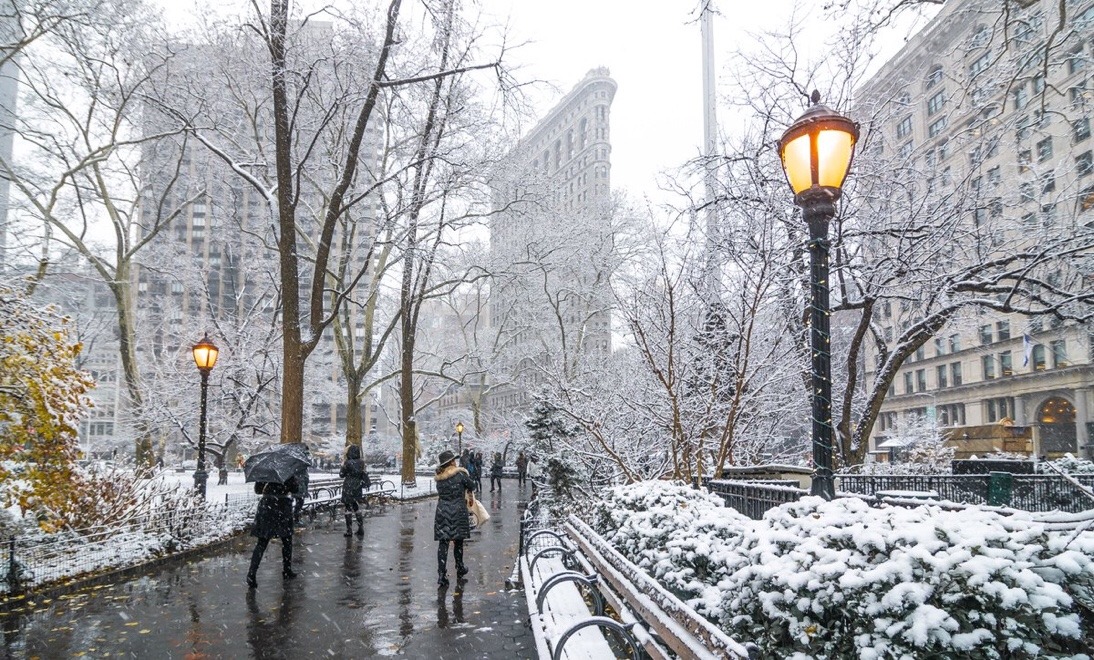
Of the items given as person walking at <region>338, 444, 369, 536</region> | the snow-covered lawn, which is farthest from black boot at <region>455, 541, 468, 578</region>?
the snow-covered lawn

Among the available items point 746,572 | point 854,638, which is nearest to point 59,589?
point 746,572

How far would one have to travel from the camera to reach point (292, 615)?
7.78 meters

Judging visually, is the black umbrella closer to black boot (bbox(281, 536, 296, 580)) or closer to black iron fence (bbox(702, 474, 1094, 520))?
black boot (bbox(281, 536, 296, 580))

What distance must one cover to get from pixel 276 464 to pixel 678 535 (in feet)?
21.0

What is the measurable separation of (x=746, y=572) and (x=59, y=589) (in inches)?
Answer: 358

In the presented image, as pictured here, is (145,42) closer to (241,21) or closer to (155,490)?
(241,21)

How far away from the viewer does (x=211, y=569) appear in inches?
429

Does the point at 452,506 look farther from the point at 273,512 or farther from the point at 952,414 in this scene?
the point at 952,414

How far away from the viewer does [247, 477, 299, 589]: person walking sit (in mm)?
9352

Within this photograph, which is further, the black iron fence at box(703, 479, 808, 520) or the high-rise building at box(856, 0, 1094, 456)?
the high-rise building at box(856, 0, 1094, 456)

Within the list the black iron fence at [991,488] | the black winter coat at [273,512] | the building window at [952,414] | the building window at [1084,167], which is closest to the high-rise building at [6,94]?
the black winter coat at [273,512]

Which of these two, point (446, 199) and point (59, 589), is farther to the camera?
point (446, 199)

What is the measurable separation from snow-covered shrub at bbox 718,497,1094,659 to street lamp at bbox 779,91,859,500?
→ 5.55 ft

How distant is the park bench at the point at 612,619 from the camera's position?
3.54m
